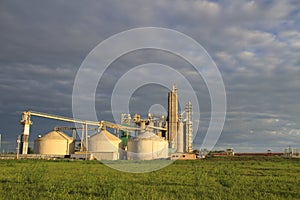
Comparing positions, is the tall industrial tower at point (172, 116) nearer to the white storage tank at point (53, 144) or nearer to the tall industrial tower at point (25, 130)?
the white storage tank at point (53, 144)

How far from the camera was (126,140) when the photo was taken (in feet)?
422

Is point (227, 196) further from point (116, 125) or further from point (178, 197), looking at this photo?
point (116, 125)

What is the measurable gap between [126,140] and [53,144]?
27.3 metres

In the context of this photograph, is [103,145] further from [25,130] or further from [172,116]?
[172,116]

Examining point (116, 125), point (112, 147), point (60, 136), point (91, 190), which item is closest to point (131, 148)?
point (112, 147)

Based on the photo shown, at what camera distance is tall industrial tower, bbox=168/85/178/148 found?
130750 mm

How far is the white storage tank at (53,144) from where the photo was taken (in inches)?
4609

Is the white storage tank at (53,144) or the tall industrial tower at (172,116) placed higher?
the tall industrial tower at (172,116)

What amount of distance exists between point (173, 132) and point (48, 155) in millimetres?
48411

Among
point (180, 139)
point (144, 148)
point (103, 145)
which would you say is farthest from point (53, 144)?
point (180, 139)

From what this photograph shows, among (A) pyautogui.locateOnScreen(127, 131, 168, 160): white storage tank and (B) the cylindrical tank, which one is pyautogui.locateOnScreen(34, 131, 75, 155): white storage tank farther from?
(B) the cylindrical tank

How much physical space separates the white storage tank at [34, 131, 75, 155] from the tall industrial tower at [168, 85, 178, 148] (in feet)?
129

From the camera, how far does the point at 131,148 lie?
382ft

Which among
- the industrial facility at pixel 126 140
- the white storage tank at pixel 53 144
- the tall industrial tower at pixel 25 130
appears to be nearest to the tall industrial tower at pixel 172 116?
the industrial facility at pixel 126 140
